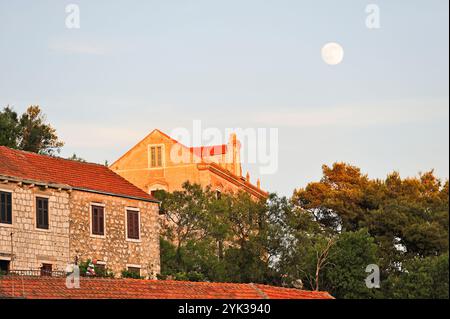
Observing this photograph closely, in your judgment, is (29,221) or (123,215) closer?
(29,221)

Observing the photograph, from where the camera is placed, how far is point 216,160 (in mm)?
71188

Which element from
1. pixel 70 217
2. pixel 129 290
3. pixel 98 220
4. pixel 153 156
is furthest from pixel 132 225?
pixel 129 290

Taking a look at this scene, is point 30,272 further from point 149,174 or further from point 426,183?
point 426,183

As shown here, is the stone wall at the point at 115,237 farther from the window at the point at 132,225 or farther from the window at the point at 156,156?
the window at the point at 156,156

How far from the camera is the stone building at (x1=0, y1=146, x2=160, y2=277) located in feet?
149

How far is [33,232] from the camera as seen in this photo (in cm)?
4616

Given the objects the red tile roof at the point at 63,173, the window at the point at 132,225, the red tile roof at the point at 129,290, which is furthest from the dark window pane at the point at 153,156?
the red tile roof at the point at 129,290

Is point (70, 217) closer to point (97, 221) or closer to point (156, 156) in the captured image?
point (97, 221)

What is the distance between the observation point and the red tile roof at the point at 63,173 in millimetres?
47156

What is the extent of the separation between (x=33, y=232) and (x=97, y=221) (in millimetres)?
3794

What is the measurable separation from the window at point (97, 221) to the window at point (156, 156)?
49.6 feet

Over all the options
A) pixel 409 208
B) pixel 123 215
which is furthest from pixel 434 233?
pixel 123 215
